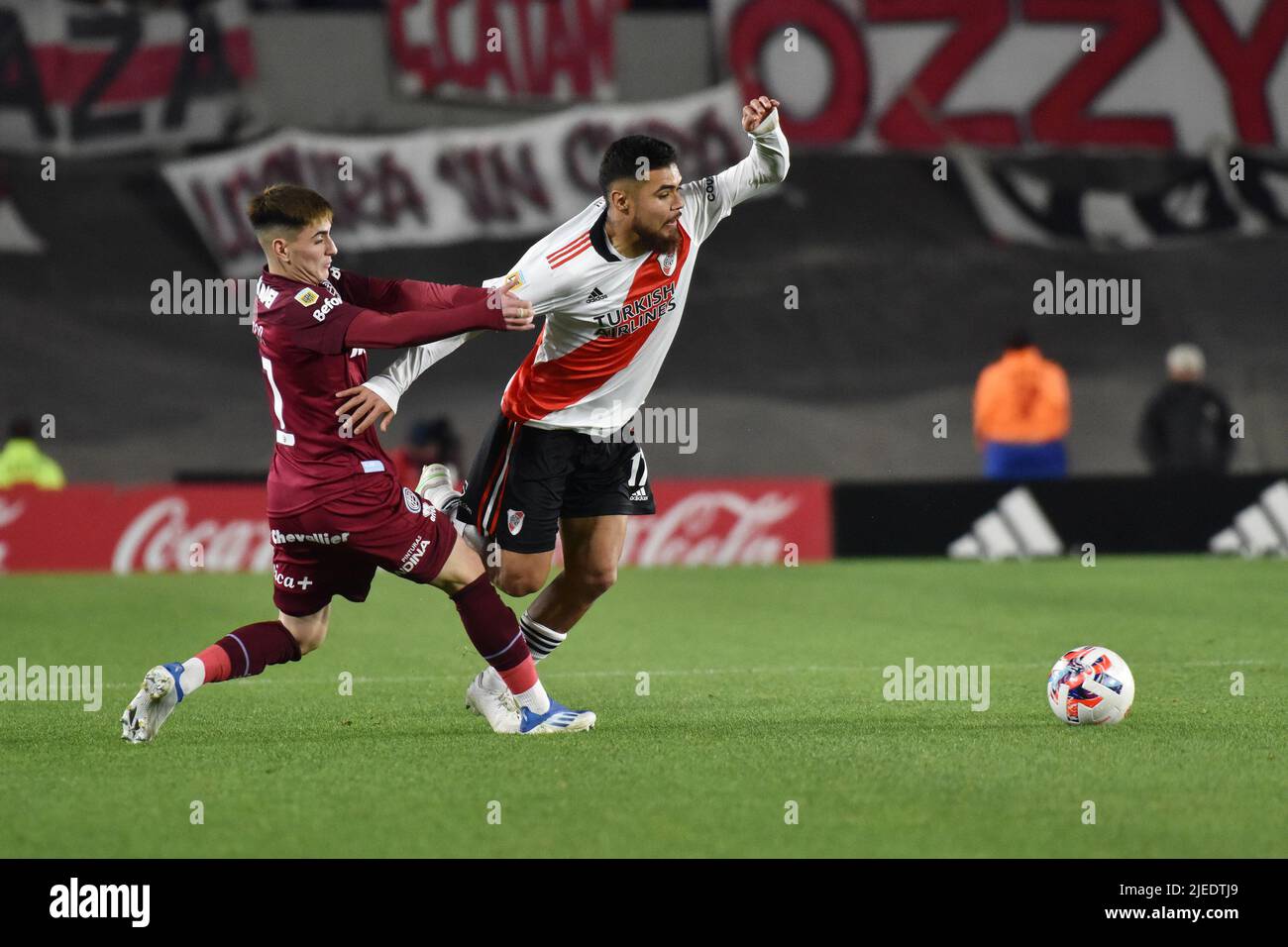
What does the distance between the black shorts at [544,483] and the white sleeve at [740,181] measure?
3.19ft

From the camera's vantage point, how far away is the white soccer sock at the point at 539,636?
24.3ft

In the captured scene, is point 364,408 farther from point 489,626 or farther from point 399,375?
point 489,626

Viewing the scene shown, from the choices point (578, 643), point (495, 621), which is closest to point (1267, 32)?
point (578, 643)

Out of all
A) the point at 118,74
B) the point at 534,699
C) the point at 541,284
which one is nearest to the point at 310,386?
the point at 541,284

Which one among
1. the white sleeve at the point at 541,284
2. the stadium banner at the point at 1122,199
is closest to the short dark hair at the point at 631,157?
the white sleeve at the point at 541,284

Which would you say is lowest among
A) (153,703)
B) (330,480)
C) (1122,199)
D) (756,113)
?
(153,703)

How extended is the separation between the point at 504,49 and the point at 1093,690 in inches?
681

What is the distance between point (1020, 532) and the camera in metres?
15.7

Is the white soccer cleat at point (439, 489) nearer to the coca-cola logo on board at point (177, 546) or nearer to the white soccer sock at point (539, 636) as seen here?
the white soccer sock at point (539, 636)

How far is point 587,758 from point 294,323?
1.79 m

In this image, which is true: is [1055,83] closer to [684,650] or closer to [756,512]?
[756,512]

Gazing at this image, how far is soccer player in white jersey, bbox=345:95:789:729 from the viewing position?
6801 mm

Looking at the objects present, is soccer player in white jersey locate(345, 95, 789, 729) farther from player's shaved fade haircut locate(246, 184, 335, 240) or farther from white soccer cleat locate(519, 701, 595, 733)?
player's shaved fade haircut locate(246, 184, 335, 240)

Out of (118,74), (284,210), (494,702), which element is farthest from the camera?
(118,74)
